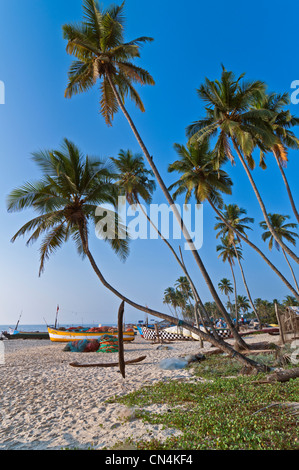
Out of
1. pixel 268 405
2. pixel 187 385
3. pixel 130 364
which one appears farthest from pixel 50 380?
pixel 268 405

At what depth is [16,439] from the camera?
4566 millimetres

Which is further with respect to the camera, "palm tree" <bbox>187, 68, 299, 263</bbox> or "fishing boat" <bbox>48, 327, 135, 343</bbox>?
"fishing boat" <bbox>48, 327, 135, 343</bbox>

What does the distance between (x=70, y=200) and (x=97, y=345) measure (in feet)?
43.9

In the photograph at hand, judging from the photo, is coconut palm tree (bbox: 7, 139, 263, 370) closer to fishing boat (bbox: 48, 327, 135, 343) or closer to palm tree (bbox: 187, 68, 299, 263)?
palm tree (bbox: 187, 68, 299, 263)

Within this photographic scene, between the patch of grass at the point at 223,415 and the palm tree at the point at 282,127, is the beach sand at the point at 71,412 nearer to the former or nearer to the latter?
the patch of grass at the point at 223,415

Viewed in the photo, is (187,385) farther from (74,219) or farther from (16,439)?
(74,219)

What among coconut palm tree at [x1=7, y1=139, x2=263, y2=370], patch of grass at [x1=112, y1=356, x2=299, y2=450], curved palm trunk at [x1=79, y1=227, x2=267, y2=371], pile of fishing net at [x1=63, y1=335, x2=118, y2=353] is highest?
coconut palm tree at [x1=7, y1=139, x2=263, y2=370]

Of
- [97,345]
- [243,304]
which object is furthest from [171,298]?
[97,345]

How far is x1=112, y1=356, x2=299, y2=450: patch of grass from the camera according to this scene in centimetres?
358

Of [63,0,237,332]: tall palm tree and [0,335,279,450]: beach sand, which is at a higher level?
[63,0,237,332]: tall palm tree

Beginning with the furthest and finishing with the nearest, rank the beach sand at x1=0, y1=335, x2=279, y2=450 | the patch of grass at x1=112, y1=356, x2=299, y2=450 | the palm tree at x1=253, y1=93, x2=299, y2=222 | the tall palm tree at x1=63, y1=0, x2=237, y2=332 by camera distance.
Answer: the palm tree at x1=253, y1=93, x2=299, y2=222, the tall palm tree at x1=63, y1=0, x2=237, y2=332, the beach sand at x1=0, y1=335, x2=279, y2=450, the patch of grass at x1=112, y1=356, x2=299, y2=450

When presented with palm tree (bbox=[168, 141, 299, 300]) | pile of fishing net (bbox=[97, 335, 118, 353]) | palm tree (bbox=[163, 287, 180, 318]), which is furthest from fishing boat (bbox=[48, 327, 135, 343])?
palm tree (bbox=[163, 287, 180, 318])

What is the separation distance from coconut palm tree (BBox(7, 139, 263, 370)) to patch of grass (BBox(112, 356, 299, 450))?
14.0 feet

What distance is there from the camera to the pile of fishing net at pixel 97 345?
1978 centimetres
